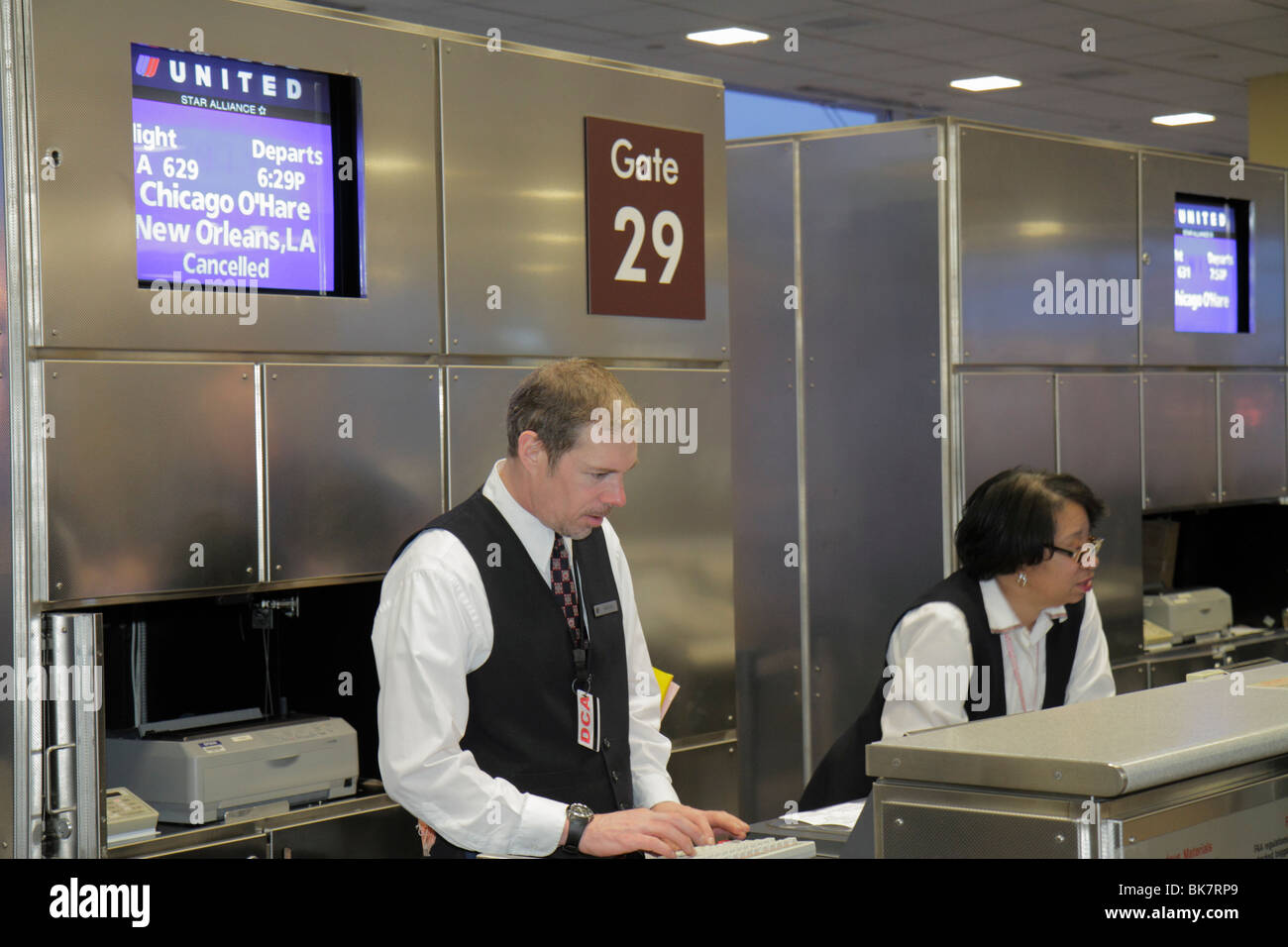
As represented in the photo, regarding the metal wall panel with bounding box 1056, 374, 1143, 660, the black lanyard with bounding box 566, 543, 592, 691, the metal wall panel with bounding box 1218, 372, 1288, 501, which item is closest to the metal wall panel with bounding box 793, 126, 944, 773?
the metal wall panel with bounding box 1056, 374, 1143, 660

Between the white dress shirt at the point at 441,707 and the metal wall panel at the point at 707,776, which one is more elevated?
the white dress shirt at the point at 441,707

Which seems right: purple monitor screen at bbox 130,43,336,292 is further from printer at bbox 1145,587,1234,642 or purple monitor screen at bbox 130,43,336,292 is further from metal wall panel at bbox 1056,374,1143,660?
printer at bbox 1145,587,1234,642

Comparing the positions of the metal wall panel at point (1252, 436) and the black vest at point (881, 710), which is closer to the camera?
the black vest at point (881, 710)

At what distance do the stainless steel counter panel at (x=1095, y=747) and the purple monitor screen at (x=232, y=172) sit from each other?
1699 millimetres

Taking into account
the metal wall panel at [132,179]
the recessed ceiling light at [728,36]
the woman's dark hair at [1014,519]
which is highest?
the recessed ceiling light at [728,36]

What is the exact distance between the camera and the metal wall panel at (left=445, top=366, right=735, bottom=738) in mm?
3477

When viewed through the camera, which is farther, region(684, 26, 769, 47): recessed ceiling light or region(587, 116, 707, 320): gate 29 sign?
region(684, 26, 769, 47): recessed ceiling light

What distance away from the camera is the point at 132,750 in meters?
A: 2.81

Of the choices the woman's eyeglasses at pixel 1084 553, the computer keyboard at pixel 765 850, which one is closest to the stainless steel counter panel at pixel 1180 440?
the woman's eyeglasses at pixel 1084 553

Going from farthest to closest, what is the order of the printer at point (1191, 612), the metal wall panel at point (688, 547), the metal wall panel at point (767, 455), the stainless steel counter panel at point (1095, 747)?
the printer at point (1191, 612), the metal wall panel at point (767, 455), the metal wall panel at point (688, 547), the stainless steel counter panel at point (1095, 747)

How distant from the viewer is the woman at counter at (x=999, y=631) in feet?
9.49

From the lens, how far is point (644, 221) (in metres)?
3.45

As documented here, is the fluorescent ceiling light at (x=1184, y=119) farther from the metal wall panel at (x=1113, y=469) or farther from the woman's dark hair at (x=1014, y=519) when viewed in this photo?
Answer: the woman's dark hair at (x=1014, y=519)

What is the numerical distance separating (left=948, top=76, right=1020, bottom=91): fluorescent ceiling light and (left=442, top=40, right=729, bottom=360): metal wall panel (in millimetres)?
4714
